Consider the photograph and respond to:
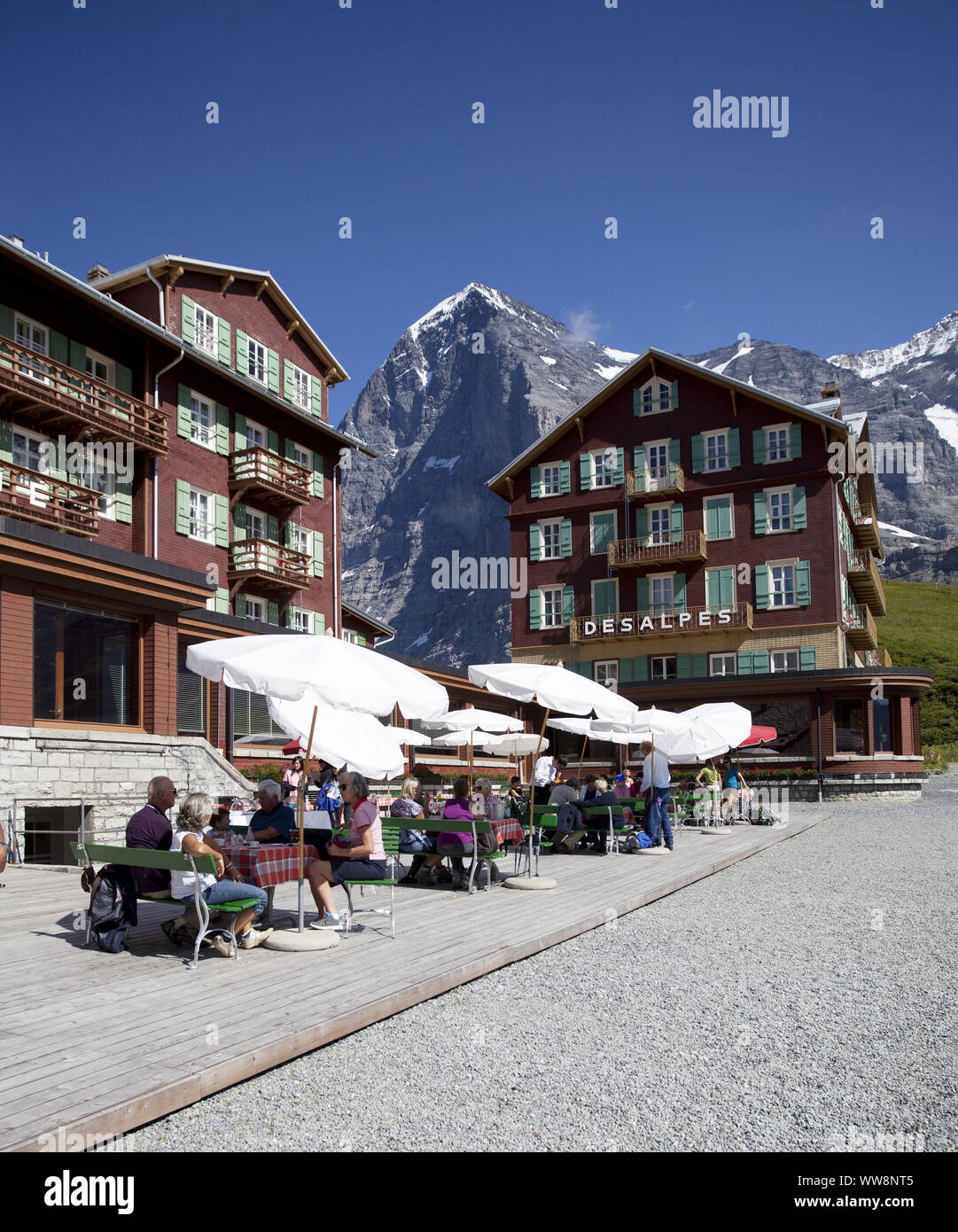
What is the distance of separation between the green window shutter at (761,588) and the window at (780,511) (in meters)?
1.59

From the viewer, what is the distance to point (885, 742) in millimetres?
36812

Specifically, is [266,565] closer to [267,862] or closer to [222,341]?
[222,341]

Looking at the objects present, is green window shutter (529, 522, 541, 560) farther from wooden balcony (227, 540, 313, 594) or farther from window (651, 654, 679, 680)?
wooden balcony (227, 540, 313, 594)

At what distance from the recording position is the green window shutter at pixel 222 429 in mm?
30766

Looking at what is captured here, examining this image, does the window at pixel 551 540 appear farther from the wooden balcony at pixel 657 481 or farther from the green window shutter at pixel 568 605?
the wooden balcony at pixel 657 481

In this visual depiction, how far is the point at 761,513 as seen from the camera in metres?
40.5

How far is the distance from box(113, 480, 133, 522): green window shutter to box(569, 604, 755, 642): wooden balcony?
20.6m

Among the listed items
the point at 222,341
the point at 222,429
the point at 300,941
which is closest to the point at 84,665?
the point at 300,941

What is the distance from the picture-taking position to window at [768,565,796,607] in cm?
3950

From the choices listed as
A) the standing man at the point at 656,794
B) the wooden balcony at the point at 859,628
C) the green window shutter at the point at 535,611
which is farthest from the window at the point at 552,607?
the standing man at the point at 656,794

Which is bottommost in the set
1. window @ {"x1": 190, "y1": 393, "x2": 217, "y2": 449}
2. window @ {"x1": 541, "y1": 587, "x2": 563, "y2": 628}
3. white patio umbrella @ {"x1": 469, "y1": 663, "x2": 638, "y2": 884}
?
white patio umbrella @ {"x1": 469, "y1": 663, "x2": 638, "y2": 884}

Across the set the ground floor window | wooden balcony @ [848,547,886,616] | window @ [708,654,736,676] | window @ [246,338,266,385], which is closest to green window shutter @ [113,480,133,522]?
window @ [246,338,266,385]

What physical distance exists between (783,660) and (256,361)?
72.9 feet

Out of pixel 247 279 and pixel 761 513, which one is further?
pixel 761 513
